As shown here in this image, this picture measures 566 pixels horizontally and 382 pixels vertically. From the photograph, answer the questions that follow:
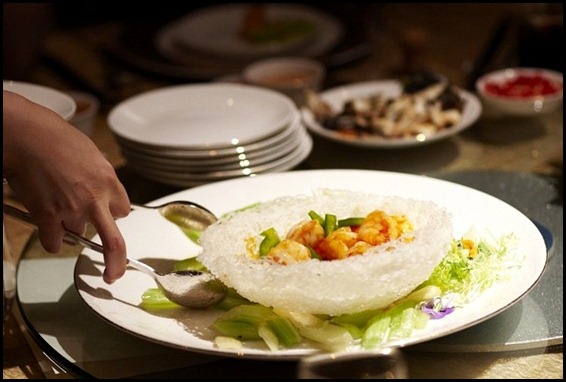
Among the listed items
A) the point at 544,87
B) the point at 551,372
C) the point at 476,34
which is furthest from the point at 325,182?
the point at 476,34

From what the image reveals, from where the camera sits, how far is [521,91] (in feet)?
7.16

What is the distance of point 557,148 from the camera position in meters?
1.95

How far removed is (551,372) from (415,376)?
0.64 ft

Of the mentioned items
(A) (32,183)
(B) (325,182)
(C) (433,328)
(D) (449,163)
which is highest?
(A) (32,183)

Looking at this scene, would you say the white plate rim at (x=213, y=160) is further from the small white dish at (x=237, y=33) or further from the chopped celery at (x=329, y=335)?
the small white dish at (x=237, y=33)

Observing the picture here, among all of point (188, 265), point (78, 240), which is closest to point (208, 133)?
point (188, 265)

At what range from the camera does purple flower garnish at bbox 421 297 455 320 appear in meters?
1.14

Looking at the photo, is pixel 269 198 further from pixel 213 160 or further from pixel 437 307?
pixel 437 307

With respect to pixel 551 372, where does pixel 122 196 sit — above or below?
above

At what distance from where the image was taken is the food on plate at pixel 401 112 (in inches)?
78.0

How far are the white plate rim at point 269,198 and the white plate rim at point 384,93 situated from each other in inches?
13.1

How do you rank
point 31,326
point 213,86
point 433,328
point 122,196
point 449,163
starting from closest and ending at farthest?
point 433,328, point 122,196, point 31,326, point 449,163, point 213,86

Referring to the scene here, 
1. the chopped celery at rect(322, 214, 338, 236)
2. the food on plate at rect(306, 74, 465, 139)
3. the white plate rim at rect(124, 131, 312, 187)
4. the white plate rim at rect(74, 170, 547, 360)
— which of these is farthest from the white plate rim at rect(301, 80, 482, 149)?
the chopped celery at rect(322, 214, 338, 236)

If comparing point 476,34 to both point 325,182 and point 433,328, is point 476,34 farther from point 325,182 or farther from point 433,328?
point 433,328
